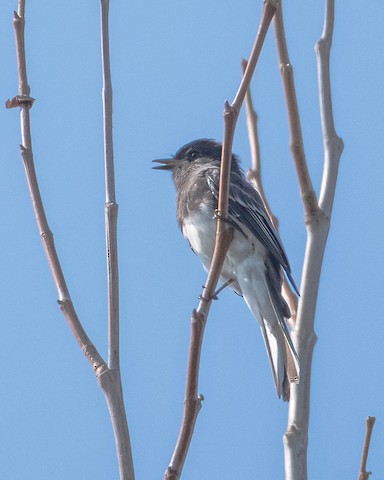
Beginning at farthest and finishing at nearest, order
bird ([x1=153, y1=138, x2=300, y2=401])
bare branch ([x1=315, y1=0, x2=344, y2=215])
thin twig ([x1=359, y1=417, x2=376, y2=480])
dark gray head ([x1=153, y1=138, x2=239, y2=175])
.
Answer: dark gray head ([x1=153, y1=138, x2=239, y2=175]) → bird ([x1=153, y1=138, x2=300, y2=401]) → bare branch ([x1=315, y1=0, x2=344, y2=215]) → thin twig ([x1=359, y1=417, x2=376, y2=480])

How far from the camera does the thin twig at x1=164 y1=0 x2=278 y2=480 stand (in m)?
2.36

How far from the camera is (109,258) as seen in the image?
279 cm

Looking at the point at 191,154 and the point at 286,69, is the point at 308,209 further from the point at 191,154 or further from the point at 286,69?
the point at 191,154

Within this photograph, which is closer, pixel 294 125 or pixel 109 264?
pixel 109 264

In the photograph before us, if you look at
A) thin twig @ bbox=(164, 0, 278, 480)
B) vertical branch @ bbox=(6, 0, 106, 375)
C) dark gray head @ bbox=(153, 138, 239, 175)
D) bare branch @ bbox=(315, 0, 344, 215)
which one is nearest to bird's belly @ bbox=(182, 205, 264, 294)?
dark gray head @ bbox=(153, 138, 239, 175)

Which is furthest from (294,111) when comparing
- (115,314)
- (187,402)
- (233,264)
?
(233,264)

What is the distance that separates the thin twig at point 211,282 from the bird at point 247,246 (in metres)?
1.90

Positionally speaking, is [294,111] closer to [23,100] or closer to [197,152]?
[23,100]

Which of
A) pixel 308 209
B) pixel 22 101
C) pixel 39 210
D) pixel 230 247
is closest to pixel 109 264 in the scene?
pixel 39 210

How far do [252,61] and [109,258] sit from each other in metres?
0.80

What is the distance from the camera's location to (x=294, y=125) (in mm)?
3578

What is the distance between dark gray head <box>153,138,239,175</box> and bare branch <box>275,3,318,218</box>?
110 inches

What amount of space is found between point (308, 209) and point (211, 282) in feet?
2.50

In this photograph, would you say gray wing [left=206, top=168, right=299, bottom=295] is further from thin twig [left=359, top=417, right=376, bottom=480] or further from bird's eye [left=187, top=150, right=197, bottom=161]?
thin twig [left=359, top=417, right=376, bottom=480]
